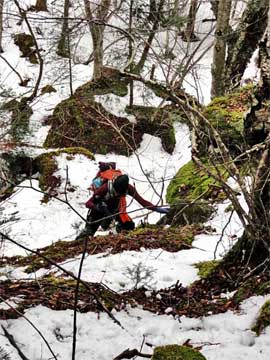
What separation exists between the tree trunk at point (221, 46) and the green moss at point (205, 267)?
679 cm

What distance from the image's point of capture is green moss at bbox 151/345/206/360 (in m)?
2.43

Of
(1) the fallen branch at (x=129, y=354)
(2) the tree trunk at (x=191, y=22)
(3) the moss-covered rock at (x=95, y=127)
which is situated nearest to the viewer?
(1) the fallen branch at (x=129, y=354)

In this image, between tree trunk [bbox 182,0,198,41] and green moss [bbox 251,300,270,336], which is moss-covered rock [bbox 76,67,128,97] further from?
green moss [bbox 251,300,270,336]

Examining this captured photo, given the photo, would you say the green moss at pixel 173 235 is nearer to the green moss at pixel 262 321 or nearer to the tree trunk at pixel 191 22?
the green moss at pixel 262 321

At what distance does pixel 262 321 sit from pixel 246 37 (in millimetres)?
8252

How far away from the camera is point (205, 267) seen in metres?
4.41

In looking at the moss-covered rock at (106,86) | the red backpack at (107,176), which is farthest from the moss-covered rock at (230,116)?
the moss-covered rock at (106,86)

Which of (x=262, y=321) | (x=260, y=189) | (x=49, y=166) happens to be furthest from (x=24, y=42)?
(x=262, y=321)

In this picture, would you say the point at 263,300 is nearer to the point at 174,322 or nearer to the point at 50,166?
the point at 174,322

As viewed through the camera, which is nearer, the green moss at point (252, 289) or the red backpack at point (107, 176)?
the green moss at point (252, 289)

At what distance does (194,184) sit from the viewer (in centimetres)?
771

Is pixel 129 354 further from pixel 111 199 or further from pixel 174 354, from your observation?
pixel 111 199

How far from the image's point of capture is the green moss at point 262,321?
314 centimetres

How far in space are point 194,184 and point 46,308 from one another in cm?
461
